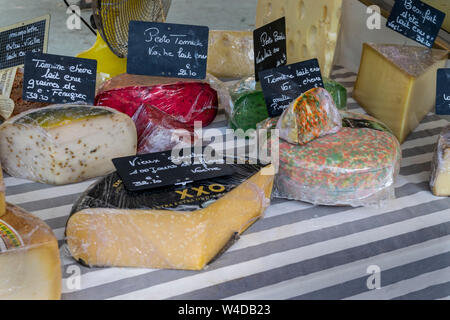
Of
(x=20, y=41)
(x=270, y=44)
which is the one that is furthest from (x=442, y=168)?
(x=20, y=41)

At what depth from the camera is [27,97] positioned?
1.48m

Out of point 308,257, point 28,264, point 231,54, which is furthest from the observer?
A: point 231,54

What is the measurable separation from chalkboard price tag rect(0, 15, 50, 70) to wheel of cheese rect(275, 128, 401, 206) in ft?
2.69

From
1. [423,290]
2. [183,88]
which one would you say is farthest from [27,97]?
[423,290]

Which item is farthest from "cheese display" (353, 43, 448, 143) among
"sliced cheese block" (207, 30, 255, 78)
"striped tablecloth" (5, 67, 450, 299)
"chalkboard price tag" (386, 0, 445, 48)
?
"sliced cheese block" (207, 30, 255, 78)

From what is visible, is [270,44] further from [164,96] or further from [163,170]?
[163,170]

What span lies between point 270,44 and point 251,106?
0.64 ft

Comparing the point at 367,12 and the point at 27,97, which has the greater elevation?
the point at 367,12

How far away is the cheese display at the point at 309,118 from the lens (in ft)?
4.36

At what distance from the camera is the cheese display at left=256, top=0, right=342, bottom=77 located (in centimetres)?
165

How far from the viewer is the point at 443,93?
1424mm

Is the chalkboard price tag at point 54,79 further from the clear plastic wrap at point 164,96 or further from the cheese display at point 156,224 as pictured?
the cheese display at point 156,224

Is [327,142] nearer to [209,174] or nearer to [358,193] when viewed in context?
[358,193]

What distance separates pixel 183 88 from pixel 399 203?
2.29ft
